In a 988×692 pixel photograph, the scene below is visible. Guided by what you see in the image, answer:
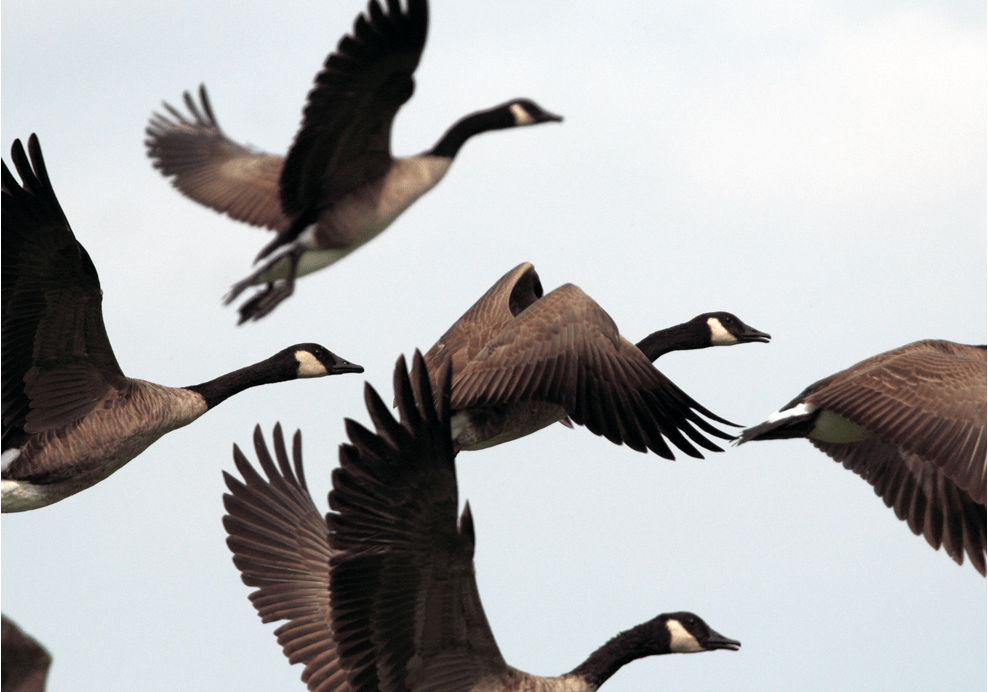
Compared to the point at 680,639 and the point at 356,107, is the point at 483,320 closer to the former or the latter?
the point at 356,107

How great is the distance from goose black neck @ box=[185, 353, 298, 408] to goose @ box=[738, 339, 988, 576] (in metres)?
3.63

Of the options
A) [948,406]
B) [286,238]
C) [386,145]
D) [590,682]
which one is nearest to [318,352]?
[286,238]

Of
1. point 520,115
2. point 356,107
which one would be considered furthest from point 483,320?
point 356,107

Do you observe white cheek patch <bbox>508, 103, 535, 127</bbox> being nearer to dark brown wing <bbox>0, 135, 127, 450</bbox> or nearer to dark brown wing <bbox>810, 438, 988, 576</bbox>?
dark brown wing <bbox>810, 438, 988, 576</bbox>

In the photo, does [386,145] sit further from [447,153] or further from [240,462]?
[240,462]

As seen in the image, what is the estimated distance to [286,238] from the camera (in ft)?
→ 32.8

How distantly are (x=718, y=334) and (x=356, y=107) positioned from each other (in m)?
3.57

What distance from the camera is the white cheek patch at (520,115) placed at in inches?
414

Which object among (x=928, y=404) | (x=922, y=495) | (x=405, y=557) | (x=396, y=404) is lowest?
(x=922, y=495)

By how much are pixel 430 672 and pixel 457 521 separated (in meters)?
1.04

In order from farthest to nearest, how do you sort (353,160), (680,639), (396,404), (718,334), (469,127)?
(718,334) → (469,127) → (353,160) → (680,639) → (396,404)

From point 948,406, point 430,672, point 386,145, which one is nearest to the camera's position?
point 430,672

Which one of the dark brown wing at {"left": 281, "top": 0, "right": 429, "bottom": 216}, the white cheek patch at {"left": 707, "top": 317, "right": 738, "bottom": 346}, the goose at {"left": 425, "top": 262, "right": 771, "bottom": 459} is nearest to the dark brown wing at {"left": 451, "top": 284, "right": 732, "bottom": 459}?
the goose at {"left": 425, "top": 262, "right": 771, "bottom": 459}

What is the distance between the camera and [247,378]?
10.6 m
